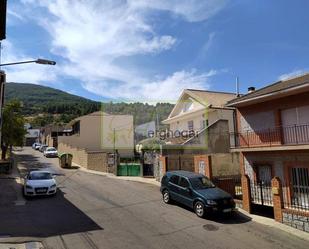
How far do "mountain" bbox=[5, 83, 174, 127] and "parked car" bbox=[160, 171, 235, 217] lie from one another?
104 feet

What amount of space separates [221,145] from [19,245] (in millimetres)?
21387

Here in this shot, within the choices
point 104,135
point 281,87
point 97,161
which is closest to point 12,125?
point 97,161

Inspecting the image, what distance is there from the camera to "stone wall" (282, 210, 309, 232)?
1354 centimetres

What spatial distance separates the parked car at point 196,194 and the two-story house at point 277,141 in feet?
9.13

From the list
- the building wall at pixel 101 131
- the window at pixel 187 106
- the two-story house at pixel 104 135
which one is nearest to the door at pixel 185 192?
the window at pixel 187 106

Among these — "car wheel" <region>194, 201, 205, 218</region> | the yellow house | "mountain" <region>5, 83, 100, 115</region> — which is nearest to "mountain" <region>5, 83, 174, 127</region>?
"mountain" <region>5, 83, 100, 115</region>

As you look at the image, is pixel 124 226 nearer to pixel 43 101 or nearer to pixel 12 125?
pixel 12 125

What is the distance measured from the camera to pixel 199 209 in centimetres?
1527

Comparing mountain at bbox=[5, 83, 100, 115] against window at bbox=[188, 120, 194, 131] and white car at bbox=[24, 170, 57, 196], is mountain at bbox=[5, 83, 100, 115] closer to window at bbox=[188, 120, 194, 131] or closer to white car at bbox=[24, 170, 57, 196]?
window at bbox=[188, 120, 194, 131]

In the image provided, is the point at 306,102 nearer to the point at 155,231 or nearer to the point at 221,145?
the point at 155,231

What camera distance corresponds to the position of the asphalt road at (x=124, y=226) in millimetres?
11312

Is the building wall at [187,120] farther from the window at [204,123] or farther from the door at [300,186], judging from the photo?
the door at [300,186]

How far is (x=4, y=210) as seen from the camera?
15.5m

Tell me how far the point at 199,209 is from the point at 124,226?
4.00m
